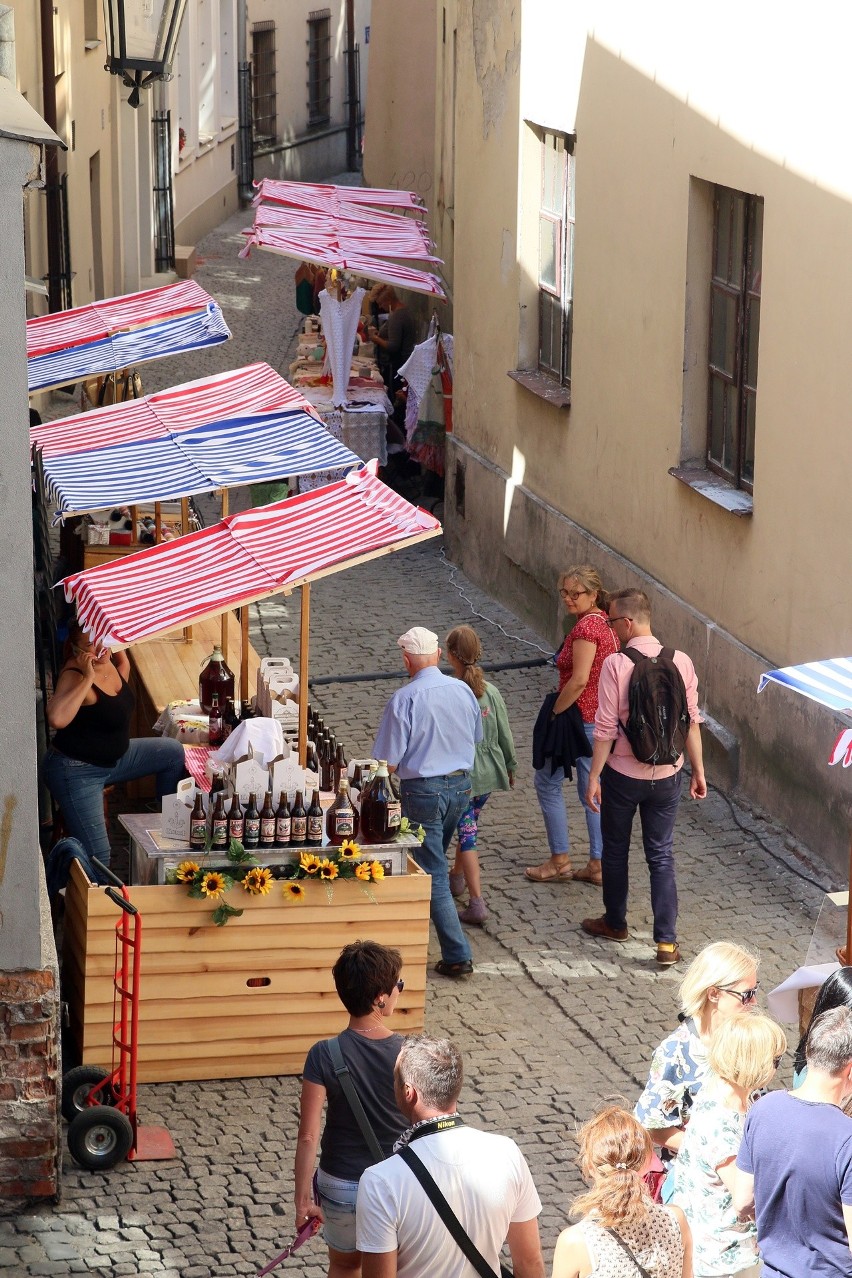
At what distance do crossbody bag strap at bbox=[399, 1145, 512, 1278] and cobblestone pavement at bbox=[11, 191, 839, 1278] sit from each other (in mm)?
1794

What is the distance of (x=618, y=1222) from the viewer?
13.8 ft

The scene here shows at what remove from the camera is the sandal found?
9.20 m

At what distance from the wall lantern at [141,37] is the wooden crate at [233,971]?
36.2 ft

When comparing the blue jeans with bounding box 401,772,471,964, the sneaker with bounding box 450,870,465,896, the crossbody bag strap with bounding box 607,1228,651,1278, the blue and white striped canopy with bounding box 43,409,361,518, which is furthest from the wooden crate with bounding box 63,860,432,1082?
the crossbody bag strap with bounding box 607,1228,651,1278

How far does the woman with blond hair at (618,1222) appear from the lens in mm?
4188

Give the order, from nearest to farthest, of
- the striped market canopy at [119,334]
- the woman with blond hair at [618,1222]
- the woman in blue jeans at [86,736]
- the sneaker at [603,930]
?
the woman with blond hair at [618,1222] < the woman in blue jeans at [86,736] < the sneaker at [603,930] < the striped market canopy at [119,334]

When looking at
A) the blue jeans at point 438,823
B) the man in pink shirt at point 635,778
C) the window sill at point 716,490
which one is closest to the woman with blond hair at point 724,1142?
the blue jeans at point 438,823

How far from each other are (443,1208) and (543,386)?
31.5 feet

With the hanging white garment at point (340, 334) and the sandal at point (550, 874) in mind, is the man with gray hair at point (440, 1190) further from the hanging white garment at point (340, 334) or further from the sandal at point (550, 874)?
the hanging white garment at point (340, 334)

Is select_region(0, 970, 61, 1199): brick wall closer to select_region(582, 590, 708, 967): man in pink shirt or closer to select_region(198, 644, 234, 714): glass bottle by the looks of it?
select_region(582, 590, 708, 967): man in pink shirt

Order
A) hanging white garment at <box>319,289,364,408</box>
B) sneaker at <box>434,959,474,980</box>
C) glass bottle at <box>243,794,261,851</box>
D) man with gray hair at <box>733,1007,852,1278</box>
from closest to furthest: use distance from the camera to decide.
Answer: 1. man with gray hair at <box>733,1007,852,1278</box>
2. glass bottle at <box>243,794,261,851</box>
3. sneaker at <box>434,959,474,980</box>
4. hanging white garment at <box>319,289,364,408</box>

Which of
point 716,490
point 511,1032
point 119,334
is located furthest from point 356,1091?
point 119,334

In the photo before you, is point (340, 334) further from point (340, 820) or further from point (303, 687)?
point (340, 820)

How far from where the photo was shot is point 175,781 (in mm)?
8445
